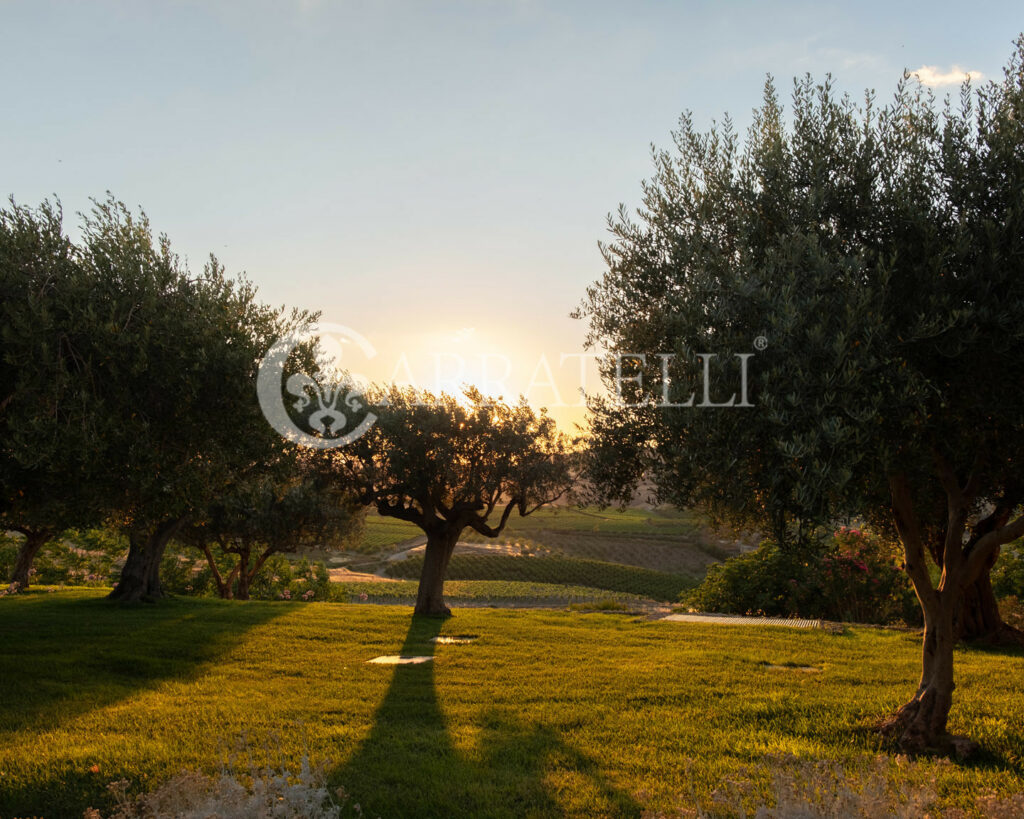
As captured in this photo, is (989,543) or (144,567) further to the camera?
(144,567)

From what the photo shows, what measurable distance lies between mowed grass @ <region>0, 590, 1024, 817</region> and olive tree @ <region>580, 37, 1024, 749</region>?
2.03 metres

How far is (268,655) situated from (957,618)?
15.1 m

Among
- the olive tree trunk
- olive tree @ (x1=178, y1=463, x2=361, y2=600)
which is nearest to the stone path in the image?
the olive tree trunk

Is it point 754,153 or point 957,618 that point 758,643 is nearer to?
point 957,618

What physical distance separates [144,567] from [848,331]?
22.8 metres

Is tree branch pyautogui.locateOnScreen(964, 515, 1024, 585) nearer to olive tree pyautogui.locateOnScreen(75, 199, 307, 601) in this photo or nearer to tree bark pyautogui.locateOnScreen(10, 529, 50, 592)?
olive tree pyautogui.locateOnScreen(75, 199, 307, 601)

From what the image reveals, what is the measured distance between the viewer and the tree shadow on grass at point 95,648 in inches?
420

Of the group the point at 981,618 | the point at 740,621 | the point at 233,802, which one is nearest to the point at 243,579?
the point at 740,621

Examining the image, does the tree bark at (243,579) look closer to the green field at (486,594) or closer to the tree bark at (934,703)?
the green field at (486,594)

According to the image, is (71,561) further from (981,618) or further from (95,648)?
(981,618)

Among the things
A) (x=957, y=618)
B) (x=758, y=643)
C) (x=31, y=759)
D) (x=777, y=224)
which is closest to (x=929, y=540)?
(x=957, y=618)

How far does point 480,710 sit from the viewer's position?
10.3 m

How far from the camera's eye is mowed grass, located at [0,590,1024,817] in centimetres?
723

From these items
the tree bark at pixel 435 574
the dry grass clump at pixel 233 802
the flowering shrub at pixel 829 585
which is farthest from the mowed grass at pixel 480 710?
the flowering shrub at pixel 829 585
